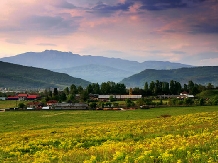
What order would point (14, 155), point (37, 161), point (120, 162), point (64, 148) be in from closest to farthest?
point (120, 162) < point (37, 161) < point (14, 155) < point (64, 148)

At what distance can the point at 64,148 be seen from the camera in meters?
23.8

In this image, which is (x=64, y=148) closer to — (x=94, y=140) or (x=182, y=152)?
(x=94, y=140)

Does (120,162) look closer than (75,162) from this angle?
Yes

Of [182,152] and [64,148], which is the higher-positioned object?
[182,152]

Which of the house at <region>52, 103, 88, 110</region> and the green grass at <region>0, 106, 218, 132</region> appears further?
the house at <region>52, 103, 88, 110</region>

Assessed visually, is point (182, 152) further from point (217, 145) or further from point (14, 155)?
point (14, 155)

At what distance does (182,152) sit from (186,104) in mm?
129042

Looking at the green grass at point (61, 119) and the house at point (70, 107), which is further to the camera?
the house at point (70, 107)

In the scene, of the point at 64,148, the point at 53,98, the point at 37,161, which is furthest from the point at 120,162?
the point at 53,98

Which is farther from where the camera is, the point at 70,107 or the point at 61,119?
the point at 70,107

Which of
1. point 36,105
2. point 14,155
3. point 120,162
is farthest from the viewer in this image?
point 36,105

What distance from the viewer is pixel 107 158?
51.0ft

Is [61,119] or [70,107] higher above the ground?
[70,107]

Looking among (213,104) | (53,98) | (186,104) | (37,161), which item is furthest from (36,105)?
(37,161)
